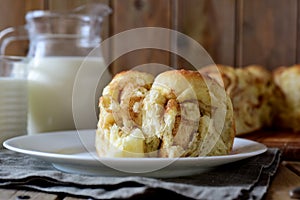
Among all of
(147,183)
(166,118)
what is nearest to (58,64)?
(166,118)

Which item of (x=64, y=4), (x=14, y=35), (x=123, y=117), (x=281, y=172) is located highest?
(x=64, y=4)

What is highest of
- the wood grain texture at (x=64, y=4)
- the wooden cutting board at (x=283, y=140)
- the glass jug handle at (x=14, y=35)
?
the wood grain texture at (x=64, y=4)

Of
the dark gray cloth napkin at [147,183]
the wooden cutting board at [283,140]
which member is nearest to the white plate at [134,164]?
the dark gray cloth napkin at [147,183]

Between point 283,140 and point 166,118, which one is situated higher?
point 166,118

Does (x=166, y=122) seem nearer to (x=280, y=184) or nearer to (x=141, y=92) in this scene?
(x=141, y=92)

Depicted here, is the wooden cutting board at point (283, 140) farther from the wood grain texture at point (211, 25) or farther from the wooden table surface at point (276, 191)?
the wood grain texture at point (211, 25)

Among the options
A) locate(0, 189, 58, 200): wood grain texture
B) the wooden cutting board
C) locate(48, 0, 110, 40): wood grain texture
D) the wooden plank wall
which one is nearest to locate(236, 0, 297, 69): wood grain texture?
the wooden plank wall

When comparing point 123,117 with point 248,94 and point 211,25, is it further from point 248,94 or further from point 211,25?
point 211,25
